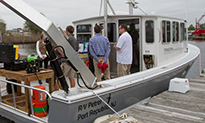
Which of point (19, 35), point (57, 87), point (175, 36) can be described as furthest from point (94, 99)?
point (19, 35)

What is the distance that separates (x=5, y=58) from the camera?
398 cm

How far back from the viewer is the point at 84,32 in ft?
23.2

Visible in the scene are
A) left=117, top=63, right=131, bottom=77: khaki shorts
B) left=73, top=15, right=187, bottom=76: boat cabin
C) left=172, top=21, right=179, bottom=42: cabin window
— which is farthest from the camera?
left=172, top=21, right=179, bottom=42: cabin window

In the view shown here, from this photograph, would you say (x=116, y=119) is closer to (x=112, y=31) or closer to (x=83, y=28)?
(x=112, y=31)

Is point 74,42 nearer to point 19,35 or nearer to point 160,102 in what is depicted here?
point 160,102

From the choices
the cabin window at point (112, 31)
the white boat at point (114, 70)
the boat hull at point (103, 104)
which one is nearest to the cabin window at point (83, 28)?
the white boat at point (114, 70)

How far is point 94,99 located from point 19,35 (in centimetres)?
3918

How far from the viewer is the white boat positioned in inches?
113

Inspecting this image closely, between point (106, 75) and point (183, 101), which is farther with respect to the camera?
point (106, 75)

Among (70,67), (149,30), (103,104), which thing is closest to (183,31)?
(149,30)

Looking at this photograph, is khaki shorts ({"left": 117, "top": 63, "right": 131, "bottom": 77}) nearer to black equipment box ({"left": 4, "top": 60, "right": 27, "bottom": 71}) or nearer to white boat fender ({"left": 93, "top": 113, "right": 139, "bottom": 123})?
white boat fender ({"left": 93, "top": 113, "right": 139, "bottom": 123})

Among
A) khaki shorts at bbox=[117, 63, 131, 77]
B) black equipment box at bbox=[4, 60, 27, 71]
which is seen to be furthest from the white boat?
black equipment box at bbox=[4, 60, 27, 71]

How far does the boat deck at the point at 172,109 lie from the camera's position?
12.1 ft

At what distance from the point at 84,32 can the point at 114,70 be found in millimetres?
1729
